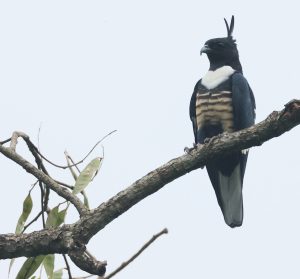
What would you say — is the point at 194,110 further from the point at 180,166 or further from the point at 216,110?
the point at 180,166

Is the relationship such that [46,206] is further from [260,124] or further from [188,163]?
[260,124]

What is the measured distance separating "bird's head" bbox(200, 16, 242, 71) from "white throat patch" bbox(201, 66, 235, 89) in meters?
0.18

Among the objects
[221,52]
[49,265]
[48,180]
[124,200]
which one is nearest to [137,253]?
[124,200]

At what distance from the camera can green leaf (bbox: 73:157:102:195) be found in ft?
14.9

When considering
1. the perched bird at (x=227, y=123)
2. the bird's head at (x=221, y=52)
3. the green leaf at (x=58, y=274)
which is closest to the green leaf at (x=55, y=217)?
the green leaf at (x=58, y=274)

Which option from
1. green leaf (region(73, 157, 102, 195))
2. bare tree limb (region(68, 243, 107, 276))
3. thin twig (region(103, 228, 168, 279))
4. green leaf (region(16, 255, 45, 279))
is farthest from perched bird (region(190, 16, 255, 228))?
thin twig (region(103, 228, 168, 279))

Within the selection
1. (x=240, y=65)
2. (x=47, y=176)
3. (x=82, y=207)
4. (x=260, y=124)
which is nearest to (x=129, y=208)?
(x=82, y=207)

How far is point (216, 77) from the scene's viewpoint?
757 centimetres

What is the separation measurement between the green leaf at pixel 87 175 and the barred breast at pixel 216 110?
2.54m

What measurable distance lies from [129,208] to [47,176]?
60 cm

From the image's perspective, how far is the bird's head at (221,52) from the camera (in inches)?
316

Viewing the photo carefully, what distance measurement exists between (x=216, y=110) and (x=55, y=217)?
2913 mm

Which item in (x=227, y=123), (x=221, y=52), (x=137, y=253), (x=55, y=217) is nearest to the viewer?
(x=137, y=253)

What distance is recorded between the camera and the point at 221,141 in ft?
14.1
